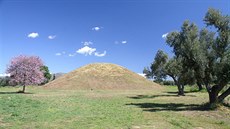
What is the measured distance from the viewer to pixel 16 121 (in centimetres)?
1513

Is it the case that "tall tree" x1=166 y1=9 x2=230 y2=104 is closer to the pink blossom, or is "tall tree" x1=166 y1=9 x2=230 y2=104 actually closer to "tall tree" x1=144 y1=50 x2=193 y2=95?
"tall tree" x1=144 y1=50 x2=193 y2=95

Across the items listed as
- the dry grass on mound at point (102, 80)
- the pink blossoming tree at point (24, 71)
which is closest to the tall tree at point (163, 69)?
the dry grass on mound at point (102, 80)

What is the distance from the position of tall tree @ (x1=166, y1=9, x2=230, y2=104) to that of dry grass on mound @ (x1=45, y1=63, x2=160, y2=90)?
50.3 metres

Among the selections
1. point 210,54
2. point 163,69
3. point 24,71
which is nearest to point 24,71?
point 24,71

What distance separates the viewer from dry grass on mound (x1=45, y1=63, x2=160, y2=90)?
76.6 metres

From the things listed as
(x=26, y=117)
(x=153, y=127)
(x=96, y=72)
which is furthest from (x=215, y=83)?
(x=96, y=72)

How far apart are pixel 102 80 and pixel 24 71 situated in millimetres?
36790

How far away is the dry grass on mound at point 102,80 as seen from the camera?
76.6 meters

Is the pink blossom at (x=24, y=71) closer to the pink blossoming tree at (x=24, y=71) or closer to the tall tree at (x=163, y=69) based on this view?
the pink blossoming tree at (x=24, y=71)

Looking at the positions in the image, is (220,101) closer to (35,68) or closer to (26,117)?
(26,117)

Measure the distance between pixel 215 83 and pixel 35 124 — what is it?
17.0 m

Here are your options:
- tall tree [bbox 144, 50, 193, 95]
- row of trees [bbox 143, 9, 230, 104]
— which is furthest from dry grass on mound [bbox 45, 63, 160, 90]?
row of trees [bbox 143, 9, 230, 104]

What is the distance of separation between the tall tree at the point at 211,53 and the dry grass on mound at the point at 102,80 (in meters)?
50.3

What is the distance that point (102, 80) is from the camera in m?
81.4
